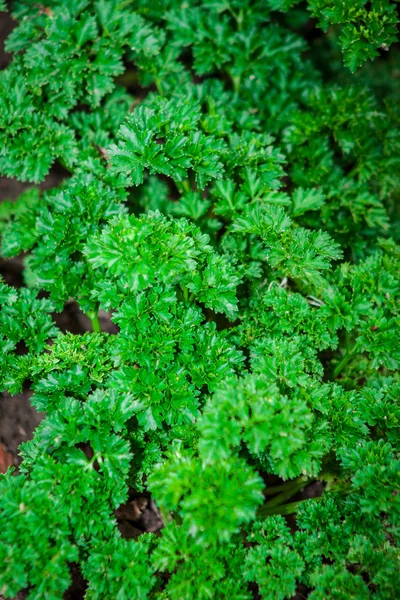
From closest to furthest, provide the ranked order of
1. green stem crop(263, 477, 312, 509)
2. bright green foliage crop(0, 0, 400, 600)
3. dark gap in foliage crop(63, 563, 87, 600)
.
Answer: bright green foliage crop(0, 0, 400, 600)
dark gap in foliage crop(63, 563, 87, 600)
green stem crop(263, 477, 312, 509)

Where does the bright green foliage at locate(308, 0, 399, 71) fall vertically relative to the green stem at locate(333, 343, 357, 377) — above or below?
above

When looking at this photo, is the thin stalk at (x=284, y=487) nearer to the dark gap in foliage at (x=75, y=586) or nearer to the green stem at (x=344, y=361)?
the green stem at (x=344, y=361)

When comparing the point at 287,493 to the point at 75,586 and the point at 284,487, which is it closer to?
the point at 284,487

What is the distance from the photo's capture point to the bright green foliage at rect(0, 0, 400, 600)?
6.37 ft

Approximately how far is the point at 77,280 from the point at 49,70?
3.80ft

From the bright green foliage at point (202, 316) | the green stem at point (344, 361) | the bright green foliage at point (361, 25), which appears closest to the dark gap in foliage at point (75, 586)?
the bright green foliage at point (202, 316)

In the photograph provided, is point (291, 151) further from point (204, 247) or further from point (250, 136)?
point (204, 247)

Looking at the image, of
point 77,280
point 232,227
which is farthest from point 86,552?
point 232,227

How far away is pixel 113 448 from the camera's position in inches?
82.3

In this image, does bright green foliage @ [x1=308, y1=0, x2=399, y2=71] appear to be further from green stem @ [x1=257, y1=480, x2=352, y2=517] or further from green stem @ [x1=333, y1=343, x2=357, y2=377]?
green stem @ [x1=257, y1=480, x2=352, y2=517]

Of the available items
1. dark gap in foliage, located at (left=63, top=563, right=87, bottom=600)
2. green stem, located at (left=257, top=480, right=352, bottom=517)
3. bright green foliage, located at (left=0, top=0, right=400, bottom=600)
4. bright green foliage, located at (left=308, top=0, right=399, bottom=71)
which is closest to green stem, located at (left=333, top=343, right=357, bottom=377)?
bright green foliage, located at (left=0, top=0, right=400, bottom=600)

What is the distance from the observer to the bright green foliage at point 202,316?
1940 mm

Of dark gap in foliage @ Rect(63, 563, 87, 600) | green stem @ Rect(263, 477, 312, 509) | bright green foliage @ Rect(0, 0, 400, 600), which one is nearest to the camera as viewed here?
bright green foliage @ Rect(0, 0, 400, 600)

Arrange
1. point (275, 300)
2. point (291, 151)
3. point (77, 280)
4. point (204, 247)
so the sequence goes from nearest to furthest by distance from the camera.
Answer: point (204, 247), point (275, 300), point (77, 280), point (291, 151)
